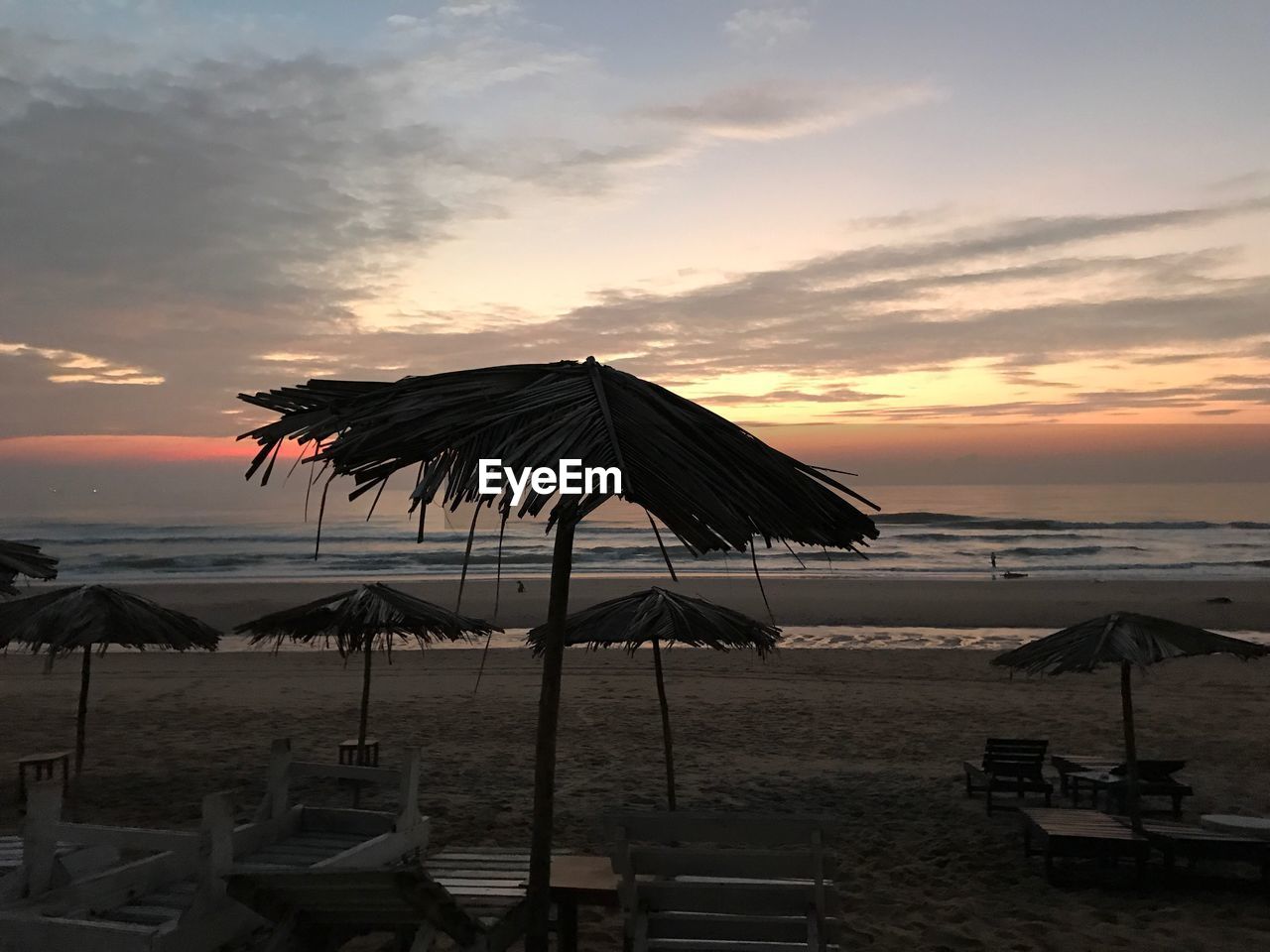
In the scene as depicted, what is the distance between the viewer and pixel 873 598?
31.0 m

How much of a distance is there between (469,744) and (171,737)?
386 cm

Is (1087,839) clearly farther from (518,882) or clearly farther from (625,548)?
(625,548)

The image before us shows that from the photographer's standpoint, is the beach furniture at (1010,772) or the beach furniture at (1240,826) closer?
the beach furniture at (1240,826)

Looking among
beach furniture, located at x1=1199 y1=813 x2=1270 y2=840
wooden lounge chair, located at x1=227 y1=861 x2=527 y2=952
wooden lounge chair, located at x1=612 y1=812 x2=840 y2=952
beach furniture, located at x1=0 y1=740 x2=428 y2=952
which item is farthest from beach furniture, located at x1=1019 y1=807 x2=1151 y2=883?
wooden lounge chair, located at x1=227 y1=861 x2=527 y2=952

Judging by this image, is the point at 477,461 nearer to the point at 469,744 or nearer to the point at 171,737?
the point at 469,744

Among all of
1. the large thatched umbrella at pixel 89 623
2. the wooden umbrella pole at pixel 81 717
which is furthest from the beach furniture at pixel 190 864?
the wooden umbrella pole at pixel 81 717

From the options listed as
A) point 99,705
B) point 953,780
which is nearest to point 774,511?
point 953,780

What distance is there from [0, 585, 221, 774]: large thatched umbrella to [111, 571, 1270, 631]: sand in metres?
16.9

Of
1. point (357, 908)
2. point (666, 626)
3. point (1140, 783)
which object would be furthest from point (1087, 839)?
point (357, 908)

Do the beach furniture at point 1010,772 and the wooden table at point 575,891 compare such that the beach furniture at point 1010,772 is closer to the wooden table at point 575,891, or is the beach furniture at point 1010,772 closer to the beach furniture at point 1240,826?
the beach furniture at point 1240,826

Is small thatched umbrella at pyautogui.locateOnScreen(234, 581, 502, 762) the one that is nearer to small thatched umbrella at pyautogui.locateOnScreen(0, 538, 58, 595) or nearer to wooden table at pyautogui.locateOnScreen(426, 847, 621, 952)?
small thatched umbrella at pyautogui.locateOnScreen(0, 538, 58, 595)

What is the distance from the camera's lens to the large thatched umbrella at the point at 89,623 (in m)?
8.17

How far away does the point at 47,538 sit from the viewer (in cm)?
6838

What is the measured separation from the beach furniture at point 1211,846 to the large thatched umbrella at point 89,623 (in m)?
8.41
